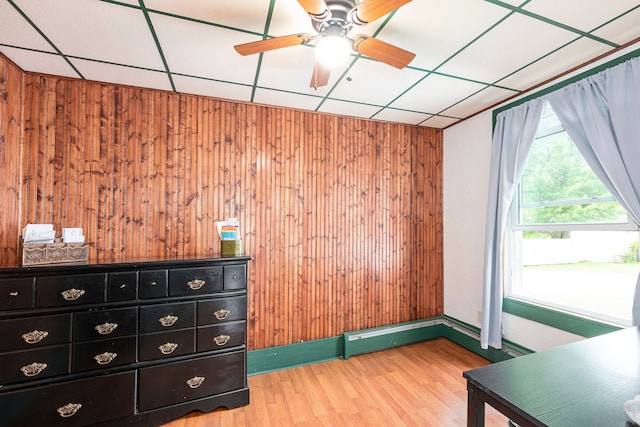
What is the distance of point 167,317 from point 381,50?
2376 millimetres

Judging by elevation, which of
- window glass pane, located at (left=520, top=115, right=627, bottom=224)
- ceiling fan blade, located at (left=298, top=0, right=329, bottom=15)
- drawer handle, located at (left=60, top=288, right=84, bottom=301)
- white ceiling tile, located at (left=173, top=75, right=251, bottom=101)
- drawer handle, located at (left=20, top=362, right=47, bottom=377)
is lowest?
drawer handle, located at (left=20, top=362, right=47, bottom=377)

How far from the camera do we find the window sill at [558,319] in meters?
2.15

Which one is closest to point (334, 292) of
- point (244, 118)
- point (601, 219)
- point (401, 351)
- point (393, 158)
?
point (401, 351)

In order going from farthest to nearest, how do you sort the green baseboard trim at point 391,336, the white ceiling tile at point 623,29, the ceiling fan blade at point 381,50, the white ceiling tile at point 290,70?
the green baseboard trim at point 391,336
the white ceiling tile at point 290,70
the white ceiling tile at point 623,29
the ceiling fan blade at point 381,50

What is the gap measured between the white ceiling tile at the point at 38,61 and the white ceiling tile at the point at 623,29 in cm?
381

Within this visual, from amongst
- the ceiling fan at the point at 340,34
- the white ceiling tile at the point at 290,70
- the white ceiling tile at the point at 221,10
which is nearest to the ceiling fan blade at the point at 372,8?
the ceiling fan at the point at 340,34

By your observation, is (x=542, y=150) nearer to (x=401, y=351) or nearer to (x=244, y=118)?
(x=401, y=351)

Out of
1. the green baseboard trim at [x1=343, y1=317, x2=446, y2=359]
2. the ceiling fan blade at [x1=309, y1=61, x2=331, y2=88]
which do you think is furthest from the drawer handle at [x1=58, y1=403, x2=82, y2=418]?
the ceiling fan blade at [x1=309, y1=61, x2=331, y2=88]

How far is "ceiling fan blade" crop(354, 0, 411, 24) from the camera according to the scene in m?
1.27

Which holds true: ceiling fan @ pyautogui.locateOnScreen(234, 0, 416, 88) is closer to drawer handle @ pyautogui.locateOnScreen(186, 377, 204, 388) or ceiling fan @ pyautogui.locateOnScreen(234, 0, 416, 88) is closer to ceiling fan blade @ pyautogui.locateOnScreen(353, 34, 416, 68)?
ceiling fan blade @ pyautogui.locateOnScreen(353, 34, 416, 68)

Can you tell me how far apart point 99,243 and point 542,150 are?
4.21 meters

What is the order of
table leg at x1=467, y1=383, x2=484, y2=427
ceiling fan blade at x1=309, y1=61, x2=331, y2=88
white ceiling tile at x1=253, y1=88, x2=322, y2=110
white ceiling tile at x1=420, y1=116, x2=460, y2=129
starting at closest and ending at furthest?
1. table leg at x1=467, y1=383, x2=484, y2=427
2. ceiling fan blade at x1=309, y1=61, x2=331, y2=88
3. white ceiling tile at x1=253, y1=88, x2=322, y2=110
4. white ceiling tile at x1=420, y1=116, x2=460, y2=129

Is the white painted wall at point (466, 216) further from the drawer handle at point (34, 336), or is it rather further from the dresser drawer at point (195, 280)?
the drawer handle at point (34, 336)

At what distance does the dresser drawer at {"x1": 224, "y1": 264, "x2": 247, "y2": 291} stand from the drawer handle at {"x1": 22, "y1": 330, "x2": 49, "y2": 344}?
1.16 meters
